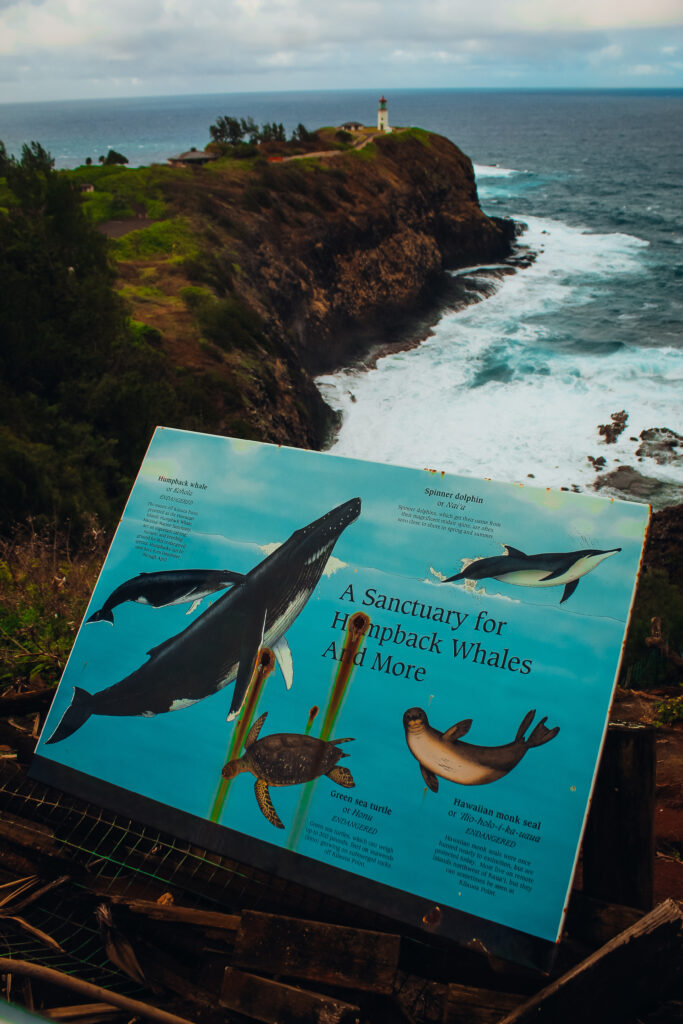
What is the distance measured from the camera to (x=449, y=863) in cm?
290

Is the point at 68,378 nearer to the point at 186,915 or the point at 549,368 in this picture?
the point at 186,915

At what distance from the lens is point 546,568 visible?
3.26 m

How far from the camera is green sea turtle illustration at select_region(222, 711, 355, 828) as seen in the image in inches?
127

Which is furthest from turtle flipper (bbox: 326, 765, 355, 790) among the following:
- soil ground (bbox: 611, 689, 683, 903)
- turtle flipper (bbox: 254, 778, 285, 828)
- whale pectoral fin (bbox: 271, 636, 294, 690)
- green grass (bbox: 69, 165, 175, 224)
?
green grass (bbox: 69, 165, 175, 224)

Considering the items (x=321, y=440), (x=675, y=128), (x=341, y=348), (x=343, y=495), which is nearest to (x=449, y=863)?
(x=343, y=495)

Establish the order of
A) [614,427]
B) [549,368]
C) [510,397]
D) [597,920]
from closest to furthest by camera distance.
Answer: [597,920], [614,427], [510,397], [549,368]

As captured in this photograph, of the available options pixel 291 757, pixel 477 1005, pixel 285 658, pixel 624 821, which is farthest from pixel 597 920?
pixel 285 658

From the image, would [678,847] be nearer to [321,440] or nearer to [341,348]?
[321,440]

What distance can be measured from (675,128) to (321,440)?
147 m

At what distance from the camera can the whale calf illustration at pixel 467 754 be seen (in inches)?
117

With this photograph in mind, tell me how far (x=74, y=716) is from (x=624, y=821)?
113 inches

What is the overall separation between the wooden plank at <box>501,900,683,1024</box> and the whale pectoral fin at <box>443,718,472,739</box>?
102 cm

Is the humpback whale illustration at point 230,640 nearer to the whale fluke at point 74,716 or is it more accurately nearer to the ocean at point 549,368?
the whale fluke at point 74,716

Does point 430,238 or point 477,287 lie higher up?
point 430,238
